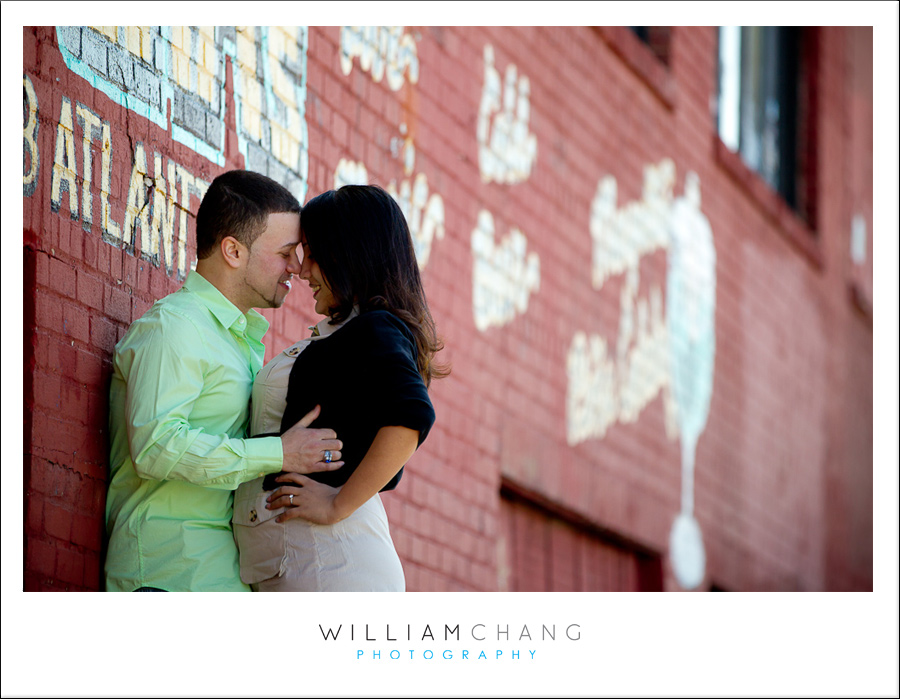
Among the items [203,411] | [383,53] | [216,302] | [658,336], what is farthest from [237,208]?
[658,336]

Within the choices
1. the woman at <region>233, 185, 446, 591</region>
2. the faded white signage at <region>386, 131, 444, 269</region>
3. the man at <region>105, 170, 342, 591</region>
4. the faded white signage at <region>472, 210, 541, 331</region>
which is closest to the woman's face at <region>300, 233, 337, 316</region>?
the woman at <region>233, 185, 446, 591</region>

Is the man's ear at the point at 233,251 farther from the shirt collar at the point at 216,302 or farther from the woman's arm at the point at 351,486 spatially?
the woman's arm at the point at 351,486

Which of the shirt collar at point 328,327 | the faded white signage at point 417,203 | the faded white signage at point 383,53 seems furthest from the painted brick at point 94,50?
the faded white signage at point 417,203

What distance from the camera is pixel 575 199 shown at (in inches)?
293

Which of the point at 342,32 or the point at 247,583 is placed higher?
the point at 342,32

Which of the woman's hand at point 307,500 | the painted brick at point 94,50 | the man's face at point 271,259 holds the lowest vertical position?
the woman's hand at point 307,500

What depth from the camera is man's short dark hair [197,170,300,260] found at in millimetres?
3557

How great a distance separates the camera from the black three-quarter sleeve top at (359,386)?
3.19 m

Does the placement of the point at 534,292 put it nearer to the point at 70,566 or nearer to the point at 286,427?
the point at 286,427

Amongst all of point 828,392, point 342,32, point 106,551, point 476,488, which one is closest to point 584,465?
point 476,488

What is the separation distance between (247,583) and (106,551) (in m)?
0.46

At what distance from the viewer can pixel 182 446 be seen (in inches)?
125

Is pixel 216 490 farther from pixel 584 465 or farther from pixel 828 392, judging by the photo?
pixel 828 392

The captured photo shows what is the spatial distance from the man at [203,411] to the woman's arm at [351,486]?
0.06 metres
